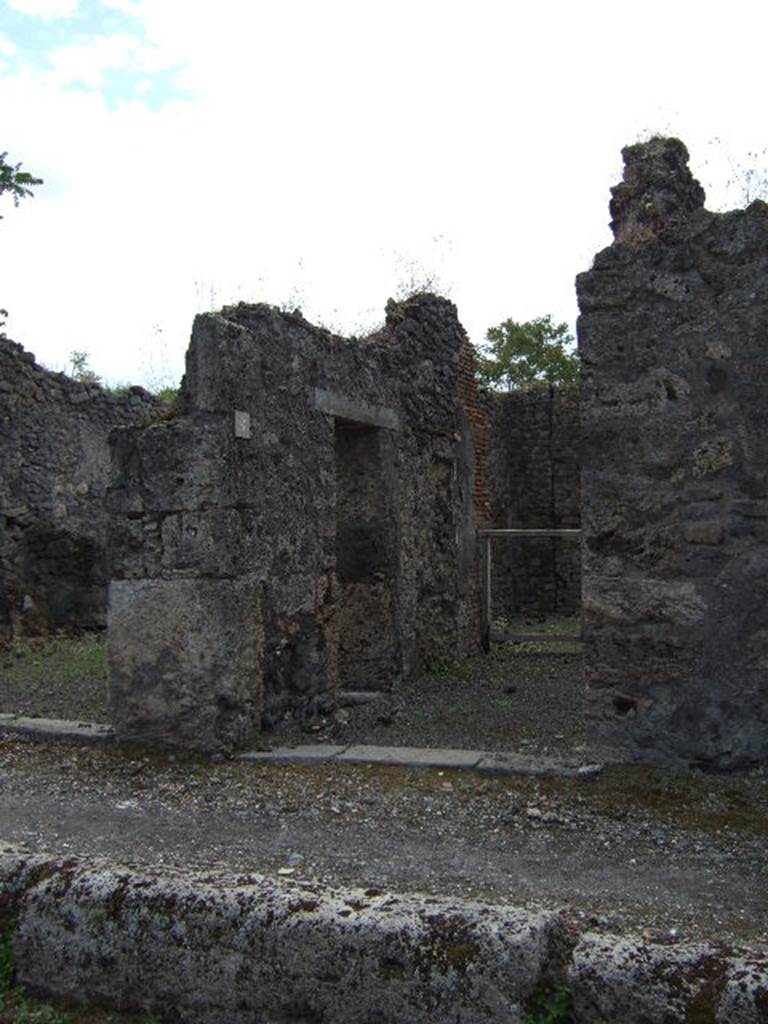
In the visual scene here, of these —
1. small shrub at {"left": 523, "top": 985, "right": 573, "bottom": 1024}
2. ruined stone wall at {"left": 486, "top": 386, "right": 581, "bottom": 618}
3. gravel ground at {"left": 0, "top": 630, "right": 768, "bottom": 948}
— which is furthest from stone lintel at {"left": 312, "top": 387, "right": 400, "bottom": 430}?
ruined stone wall at {"left": 486, "top": 386, "right": 581, "bottom": 618}

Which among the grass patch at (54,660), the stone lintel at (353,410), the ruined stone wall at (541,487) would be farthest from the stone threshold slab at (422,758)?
the ruined stone wall at (541,487)

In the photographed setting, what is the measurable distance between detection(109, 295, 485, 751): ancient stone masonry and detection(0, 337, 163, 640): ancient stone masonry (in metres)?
3.33

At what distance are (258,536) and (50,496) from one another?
5749 mm

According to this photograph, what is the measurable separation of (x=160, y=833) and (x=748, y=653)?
2524 mm

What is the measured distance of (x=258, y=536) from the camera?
5.79 meters

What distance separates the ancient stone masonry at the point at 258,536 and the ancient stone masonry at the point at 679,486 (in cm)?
199

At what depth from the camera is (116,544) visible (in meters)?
5.63

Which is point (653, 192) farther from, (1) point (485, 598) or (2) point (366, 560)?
(1) point (485, 598)

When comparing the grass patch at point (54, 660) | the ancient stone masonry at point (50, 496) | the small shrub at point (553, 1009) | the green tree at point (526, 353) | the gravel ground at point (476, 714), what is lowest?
the small shrub at point (553, 1009)

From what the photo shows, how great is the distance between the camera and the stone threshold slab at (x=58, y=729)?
18.6 ft

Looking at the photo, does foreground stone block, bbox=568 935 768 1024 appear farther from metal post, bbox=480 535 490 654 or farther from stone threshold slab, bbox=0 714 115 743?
metal post, bbox=480 535 490 654

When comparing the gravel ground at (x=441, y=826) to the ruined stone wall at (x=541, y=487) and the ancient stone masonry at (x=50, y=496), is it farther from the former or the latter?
the ruined stone wall at (x=541, y=487)

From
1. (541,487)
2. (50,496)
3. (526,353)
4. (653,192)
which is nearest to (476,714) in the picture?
(653,192)

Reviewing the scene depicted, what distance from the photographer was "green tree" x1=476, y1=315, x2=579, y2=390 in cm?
2752
